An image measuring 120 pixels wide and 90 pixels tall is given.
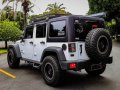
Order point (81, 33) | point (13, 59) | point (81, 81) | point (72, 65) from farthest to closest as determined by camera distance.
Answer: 1. point (13, 59)
2. point (81, 81)
3. point (81, 33)
4. point (72, 65)

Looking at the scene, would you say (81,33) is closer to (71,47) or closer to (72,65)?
(71,47)

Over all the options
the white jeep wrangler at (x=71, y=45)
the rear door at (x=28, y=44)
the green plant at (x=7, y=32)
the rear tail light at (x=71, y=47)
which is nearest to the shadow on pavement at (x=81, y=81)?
the white jeep wrangler at (x=71, y=45)

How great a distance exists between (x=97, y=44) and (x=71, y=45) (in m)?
0.76

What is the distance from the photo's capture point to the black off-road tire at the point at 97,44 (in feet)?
21.4

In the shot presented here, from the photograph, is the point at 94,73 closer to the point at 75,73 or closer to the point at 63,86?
the point at 75,73

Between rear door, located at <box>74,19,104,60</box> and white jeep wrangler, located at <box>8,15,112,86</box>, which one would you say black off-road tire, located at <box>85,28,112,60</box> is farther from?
rear door, located at <box>74,19,104,60</box>

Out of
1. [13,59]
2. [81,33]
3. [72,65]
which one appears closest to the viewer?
[72,65]

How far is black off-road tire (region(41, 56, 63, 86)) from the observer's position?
264 inches

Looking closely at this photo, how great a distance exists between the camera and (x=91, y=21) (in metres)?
7.25

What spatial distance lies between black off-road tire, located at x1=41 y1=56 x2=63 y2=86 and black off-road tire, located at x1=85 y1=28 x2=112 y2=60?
1.02 metres

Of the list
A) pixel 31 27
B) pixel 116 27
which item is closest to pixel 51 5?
pixel 116 27

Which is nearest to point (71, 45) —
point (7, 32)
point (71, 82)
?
point (71, 82)

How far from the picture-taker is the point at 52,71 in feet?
23.2

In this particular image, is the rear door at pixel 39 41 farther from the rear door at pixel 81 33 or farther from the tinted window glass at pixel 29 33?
the rear door at pixel 81 33
